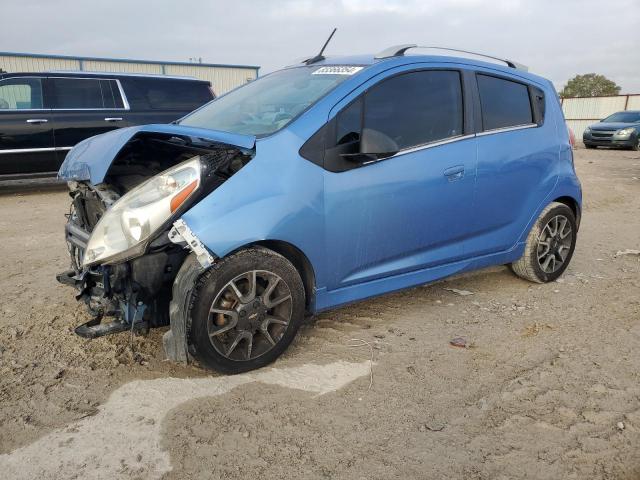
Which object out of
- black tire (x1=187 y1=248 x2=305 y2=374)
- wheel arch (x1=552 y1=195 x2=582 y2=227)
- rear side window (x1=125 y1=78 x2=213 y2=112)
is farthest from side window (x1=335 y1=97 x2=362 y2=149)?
rear side window (x1=125 y1=78 x2=213 y2=112)

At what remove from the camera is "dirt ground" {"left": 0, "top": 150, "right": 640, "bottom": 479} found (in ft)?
7.13

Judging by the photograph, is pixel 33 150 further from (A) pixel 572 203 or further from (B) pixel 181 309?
(A) pixel 572 203

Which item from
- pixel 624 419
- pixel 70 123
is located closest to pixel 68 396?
pixel 624 419

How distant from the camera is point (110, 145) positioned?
2.89 m

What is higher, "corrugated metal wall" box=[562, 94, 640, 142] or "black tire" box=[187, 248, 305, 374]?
"corrugated metal wall" box=[562, 94, 640, 142]

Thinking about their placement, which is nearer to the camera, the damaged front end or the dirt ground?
the dirt ground

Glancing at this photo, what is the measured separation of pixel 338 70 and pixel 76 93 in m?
6.36

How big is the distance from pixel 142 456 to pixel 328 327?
5.09 ft

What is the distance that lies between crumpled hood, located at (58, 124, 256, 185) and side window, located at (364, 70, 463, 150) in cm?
81

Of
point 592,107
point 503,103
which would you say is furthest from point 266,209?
point 592,107

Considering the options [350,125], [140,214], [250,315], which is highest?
[350,125]

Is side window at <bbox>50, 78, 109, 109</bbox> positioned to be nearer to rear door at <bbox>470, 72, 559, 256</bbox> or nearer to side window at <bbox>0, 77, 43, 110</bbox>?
side window at <bbox>0, 77, 43, 110</bbox>

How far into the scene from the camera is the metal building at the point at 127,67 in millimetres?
21766

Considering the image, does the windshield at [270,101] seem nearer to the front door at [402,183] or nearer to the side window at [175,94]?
the front door at [402,183]
